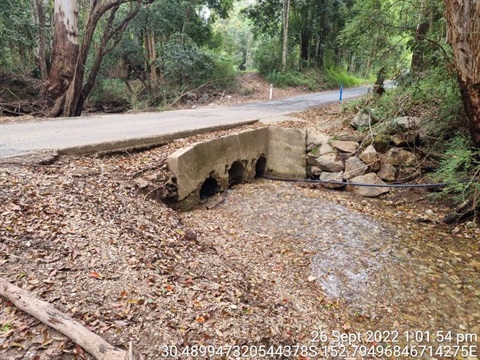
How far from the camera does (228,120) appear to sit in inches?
341

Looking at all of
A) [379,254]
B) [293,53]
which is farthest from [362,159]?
[293,53]

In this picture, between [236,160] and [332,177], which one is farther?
[332,177]

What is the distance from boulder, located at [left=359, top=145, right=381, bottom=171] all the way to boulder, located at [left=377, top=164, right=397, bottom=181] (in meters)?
0.14

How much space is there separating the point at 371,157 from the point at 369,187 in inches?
30.6

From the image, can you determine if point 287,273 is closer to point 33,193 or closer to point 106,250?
point 106,250

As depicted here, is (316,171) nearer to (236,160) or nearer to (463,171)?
(236,160)

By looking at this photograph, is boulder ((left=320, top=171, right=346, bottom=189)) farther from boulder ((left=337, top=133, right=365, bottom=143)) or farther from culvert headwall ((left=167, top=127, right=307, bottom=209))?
boulder ((left=337, top=133, right=365, bottom=143))

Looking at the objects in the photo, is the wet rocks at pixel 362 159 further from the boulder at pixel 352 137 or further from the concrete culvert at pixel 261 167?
the concrete culvert at pixel 261 167

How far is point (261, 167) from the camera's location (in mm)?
8711

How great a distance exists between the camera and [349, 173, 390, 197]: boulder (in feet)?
23.2

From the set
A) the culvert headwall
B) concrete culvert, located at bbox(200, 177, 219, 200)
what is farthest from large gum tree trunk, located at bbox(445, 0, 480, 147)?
concrete culvert, located at bbox(200, 177, 219, 200)

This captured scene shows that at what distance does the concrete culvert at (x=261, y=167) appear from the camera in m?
8.62

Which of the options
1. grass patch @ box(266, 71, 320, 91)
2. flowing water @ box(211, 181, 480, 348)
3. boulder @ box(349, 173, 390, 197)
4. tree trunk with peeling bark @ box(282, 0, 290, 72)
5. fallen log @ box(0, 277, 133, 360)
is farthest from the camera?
grass patch @ box(266, 71, 320, 91)

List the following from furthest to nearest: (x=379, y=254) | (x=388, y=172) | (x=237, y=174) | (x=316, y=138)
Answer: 1. (x=316, y=138)
2. (x=237, y=174)
3. (x=388, y=172)
4. (x=379, y=254)
